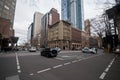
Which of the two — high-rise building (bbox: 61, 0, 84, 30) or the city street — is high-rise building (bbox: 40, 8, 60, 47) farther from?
the city street

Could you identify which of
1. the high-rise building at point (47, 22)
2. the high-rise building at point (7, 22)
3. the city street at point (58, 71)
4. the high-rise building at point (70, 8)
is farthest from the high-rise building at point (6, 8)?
the city street at point (58, 71)

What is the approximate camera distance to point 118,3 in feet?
35.9

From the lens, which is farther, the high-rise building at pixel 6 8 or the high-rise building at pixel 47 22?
the high-rise building at pixel 47 22

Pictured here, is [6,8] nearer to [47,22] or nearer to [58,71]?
[47,22]

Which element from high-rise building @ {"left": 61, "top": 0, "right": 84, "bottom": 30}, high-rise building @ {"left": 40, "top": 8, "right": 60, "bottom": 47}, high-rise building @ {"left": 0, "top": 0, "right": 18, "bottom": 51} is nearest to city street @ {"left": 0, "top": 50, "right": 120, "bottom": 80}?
high-rise building @ {"left": 61, "top": 0, "right": 84, "bottom": 30}

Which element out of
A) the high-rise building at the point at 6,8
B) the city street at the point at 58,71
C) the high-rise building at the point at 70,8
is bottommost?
the city street at the point at 58,71

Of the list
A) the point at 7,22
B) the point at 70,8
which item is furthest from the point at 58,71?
the point at 7,22

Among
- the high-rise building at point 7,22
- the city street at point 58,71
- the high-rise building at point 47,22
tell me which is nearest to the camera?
the city street at point 58,71

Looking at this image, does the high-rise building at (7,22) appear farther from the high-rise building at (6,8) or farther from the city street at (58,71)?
the city street at (58,71)

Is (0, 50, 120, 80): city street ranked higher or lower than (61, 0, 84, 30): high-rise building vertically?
lower

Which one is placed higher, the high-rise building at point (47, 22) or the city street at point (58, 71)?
the high-rise building at point (47, 22)

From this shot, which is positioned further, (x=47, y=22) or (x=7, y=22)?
(x=47, y=22)

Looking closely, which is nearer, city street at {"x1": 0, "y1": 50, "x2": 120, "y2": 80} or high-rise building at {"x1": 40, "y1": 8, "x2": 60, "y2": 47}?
city street at {"x1": 0, "y1": 50, "x2": 120, "y2": 80}

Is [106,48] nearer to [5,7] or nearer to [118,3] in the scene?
[118,3]
